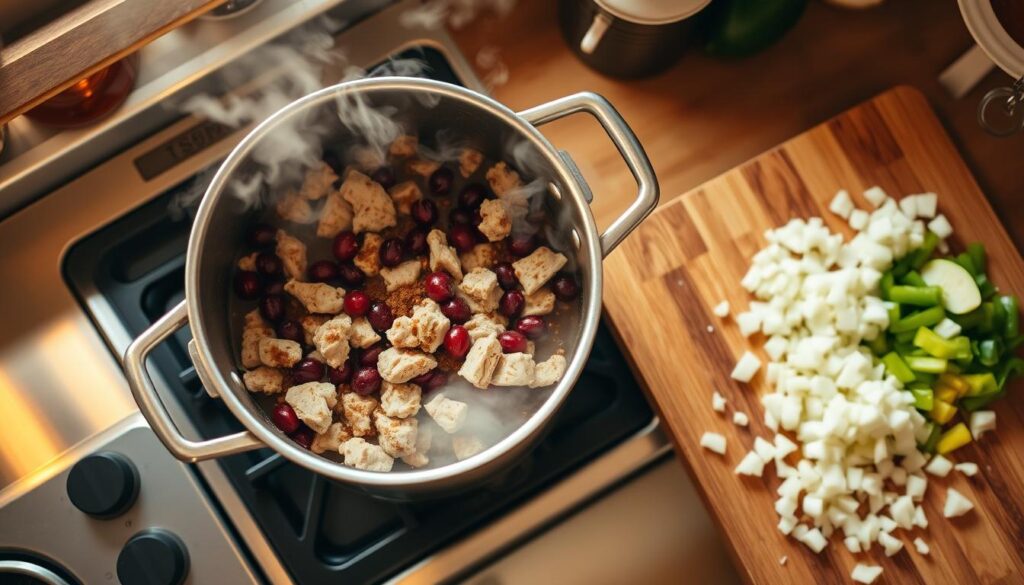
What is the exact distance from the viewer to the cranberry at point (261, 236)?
3.75 feet

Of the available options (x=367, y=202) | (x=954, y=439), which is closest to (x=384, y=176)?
(x=367, y=202)

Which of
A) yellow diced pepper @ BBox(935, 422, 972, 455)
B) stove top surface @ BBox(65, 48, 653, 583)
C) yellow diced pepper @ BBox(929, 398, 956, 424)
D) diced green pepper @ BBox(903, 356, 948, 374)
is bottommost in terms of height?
yellow diced pepper @ BBox(935, 422, 972, 455)

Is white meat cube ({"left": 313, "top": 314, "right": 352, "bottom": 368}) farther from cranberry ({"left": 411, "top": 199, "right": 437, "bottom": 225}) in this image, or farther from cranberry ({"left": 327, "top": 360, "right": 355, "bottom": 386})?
cranberry ({"left": 411, "top": 199, "right": 437, "bottom": 225})

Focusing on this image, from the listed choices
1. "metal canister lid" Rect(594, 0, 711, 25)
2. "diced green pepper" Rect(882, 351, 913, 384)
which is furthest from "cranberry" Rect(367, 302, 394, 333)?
"diced green pepper" Rect(882, 351, 913, 384)

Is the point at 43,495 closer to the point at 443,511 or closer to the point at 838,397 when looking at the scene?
the point at 443,511

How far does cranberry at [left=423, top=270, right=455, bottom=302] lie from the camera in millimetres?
1122

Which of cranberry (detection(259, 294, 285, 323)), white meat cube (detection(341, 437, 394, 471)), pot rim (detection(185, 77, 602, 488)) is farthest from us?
cranberry (detection(259, 294, 285, 323))

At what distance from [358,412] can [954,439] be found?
0.88 metres

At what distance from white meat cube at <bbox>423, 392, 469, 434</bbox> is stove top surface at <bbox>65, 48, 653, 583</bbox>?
0.13 metres

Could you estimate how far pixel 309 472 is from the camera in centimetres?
118

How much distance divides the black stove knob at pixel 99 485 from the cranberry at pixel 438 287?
48 cm

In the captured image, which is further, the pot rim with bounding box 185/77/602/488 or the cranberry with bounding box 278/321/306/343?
the cranberry with bounding box 278/321/306/343

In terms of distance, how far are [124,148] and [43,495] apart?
1.70ft

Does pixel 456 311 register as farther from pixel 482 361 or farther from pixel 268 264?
pixel 268 264
